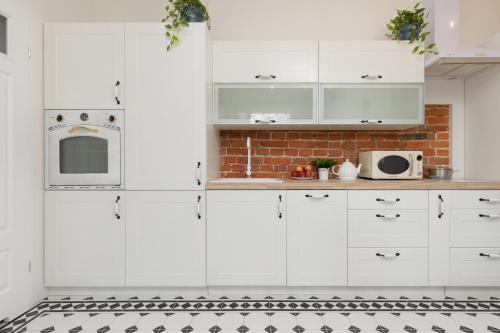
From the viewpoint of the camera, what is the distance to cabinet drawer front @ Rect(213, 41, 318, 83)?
2791 mm

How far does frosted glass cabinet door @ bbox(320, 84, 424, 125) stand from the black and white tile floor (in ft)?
4.77

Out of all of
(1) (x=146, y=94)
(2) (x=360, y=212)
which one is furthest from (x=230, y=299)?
(1) (x=146, y=94)

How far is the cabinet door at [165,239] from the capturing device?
2492 mm

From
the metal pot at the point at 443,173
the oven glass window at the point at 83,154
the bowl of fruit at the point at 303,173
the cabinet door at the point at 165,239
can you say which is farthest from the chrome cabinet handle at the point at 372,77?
the oven glass window at the point at 83,154

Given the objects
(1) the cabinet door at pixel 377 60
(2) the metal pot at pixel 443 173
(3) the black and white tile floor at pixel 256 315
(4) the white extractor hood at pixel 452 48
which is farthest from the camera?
(2) the metal pot at pixel 443 173

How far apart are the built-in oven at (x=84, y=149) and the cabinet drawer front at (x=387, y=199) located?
178 cm

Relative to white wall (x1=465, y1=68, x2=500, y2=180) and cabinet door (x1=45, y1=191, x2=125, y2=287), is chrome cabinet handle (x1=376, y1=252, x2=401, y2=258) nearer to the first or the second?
white wall (x1=465, y1=68, x2=500, y2=180)

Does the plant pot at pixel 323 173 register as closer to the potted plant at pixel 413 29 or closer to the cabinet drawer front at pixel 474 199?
the cabinet drawer front at pixel 474 199

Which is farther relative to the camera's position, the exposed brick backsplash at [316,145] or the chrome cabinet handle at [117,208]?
the exposed brick backsplash at [316,145]

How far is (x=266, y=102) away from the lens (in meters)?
2.85

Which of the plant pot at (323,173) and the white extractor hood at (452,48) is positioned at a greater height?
the white extractor hood at (452,48)

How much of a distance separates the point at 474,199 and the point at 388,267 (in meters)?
0.83

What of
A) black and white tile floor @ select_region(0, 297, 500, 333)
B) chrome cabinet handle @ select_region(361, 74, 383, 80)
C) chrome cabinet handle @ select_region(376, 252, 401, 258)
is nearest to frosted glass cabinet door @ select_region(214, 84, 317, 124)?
chrome cabinet handle @ select_region(361, 74, 383, 80)

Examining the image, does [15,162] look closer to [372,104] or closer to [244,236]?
[244,236]
